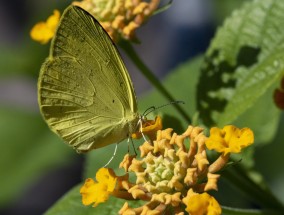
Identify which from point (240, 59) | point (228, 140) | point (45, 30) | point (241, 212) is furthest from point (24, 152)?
point (228, 140)

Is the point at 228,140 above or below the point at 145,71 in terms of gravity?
below

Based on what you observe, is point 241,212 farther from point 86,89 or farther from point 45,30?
point 45,30

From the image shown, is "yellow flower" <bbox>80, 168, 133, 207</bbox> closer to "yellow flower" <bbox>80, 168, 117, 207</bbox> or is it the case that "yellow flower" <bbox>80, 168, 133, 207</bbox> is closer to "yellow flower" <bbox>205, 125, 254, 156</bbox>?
"yellow flower" <bbox>80, 168, 117, 207</bbox>

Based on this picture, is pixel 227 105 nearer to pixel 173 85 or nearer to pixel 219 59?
pixel 219 59

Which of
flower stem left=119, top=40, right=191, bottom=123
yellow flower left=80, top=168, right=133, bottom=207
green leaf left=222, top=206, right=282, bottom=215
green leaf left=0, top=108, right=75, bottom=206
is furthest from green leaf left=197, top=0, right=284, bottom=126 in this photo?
green leaf left=0, top=108, right=75, bottom=206

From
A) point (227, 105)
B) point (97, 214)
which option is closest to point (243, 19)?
point (227, 105)

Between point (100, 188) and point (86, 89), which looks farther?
point (86, 89)
